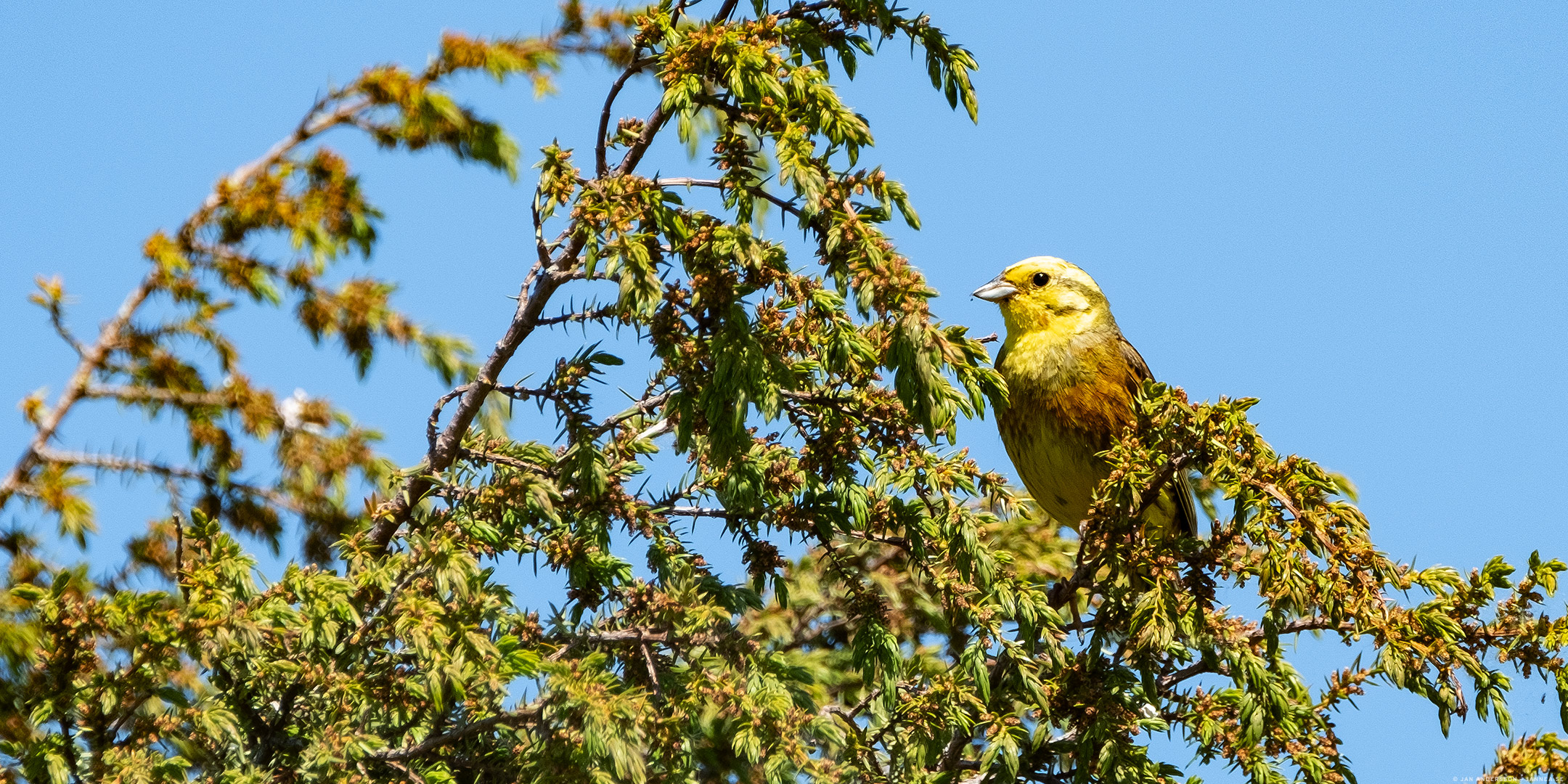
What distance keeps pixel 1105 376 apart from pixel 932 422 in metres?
2.52

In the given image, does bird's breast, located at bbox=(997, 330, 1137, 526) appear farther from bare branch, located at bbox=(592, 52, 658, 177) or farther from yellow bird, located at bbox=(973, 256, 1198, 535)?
bare branch, located at bbox=(592, 52, 658, 177)

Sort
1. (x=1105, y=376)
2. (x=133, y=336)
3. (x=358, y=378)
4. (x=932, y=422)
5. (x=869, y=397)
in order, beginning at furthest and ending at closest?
(x=1105, y=376) < (x=358, y=378) < (x=133, y=336) < (x=869, y=397) < (x=932, y=422)

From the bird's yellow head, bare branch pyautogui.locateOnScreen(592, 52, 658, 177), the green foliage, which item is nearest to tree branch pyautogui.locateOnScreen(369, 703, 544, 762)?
the green foliage

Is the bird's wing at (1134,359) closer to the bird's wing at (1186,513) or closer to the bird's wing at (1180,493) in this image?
the bird's wing at (1180,493)

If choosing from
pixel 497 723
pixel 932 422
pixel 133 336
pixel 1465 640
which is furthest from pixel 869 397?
pixel 133 336

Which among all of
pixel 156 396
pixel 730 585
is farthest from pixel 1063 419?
pixel 156 396

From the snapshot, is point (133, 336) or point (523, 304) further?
point (133, 336)

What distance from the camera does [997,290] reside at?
19.9ft

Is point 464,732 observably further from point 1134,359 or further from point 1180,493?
point 1134,359

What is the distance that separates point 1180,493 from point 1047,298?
134 cm

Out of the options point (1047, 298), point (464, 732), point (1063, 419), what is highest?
point (1047, 298)

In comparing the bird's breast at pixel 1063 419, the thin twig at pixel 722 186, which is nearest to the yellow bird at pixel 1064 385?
the bird's breast at pixel 1063 419

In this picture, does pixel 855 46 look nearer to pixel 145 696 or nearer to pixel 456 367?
pixel 456 367

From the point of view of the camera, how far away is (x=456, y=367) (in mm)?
5148
